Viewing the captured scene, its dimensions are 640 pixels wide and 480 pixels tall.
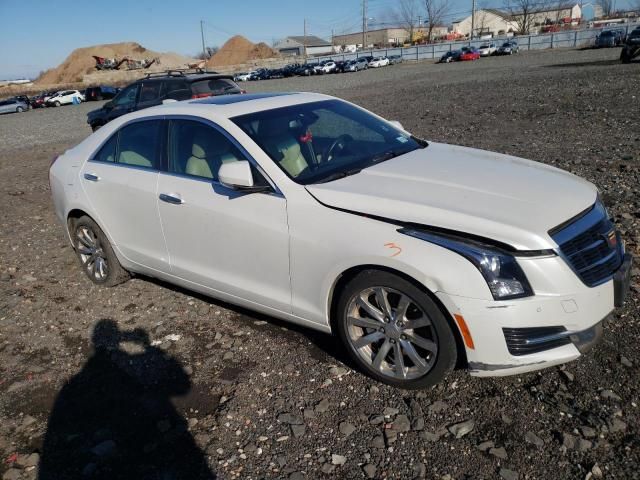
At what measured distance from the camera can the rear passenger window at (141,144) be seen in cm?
417

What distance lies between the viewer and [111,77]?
2638 inches

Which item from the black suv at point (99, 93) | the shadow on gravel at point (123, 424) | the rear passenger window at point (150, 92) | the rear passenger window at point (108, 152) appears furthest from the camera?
the black suv at point (99, 93)

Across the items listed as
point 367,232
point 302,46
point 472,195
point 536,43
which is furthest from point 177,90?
point 302,46

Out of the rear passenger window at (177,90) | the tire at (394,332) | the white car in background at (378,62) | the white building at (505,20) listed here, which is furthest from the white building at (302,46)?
the tire at (394,332)

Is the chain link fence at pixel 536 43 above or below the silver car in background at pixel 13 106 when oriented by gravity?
above

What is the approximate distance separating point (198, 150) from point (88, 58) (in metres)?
101

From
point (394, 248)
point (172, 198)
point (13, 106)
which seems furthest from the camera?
point (13, 106)

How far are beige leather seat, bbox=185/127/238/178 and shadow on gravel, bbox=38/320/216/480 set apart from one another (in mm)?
1378

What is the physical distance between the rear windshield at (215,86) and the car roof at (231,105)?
8.93 metres

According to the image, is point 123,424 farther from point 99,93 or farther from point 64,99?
point 64,99

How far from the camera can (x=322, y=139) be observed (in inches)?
153

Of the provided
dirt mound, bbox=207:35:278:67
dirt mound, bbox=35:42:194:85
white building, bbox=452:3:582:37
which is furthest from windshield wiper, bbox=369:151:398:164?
white building, bbox=452:3:582:37

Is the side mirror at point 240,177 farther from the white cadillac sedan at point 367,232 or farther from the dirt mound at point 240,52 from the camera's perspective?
the dirt mound at point 240,52

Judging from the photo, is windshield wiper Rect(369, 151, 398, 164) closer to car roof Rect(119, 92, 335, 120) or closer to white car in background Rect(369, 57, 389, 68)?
car roof Rect(119, 92, 335, 120)
